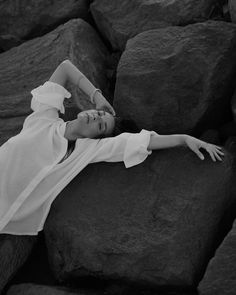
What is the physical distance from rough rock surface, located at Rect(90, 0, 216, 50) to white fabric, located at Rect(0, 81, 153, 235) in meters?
1.00

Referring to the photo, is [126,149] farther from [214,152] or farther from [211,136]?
[211,136]

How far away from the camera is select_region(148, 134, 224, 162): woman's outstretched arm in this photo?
2.49 meters

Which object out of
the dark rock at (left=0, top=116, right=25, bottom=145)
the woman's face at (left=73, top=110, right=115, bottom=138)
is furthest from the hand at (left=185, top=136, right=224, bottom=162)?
the dark rock at (left=0, top=116, right=25, bottom=145)

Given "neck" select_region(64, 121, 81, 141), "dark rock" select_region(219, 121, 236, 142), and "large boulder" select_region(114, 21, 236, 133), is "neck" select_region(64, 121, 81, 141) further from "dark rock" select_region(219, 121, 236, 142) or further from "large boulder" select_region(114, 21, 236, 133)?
"dark rock" select_region(219, 121, 236, 142)

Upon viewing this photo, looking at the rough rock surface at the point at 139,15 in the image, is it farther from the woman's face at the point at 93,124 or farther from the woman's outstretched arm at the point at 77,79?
the woman's face at the point at 93,124

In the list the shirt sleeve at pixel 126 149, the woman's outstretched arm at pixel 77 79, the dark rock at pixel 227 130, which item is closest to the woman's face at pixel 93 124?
the shirt sleeve at pixel 126 149

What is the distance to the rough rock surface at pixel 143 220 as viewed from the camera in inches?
94.8

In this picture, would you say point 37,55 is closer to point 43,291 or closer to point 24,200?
point 24,200

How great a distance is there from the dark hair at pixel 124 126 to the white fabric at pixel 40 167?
0.28 metres

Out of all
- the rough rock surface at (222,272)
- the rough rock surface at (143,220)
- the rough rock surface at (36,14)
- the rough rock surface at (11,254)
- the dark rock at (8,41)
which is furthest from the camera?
the dark rock at (8,41)

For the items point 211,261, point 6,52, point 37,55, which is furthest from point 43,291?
point 6,52

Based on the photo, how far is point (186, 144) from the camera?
99.7 inches

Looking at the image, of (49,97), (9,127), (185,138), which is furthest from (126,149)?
(9,127)

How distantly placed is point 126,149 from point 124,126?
446 millimetres
